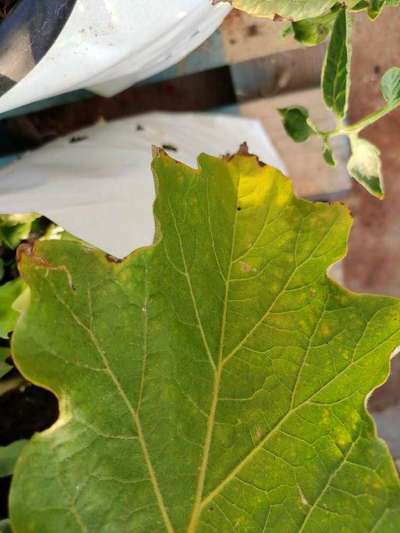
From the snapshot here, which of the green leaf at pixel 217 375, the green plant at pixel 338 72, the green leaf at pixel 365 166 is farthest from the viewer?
the green leaf at pixel 365 166

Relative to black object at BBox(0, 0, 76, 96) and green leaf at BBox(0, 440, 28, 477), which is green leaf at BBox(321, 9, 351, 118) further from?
green leaf at BBox(0, 440, 28, 477)

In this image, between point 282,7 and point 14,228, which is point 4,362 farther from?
point 282,7

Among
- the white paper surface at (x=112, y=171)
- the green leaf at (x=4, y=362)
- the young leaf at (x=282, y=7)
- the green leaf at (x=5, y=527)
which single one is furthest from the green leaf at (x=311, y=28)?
the green leaf at (x=5, y=527)

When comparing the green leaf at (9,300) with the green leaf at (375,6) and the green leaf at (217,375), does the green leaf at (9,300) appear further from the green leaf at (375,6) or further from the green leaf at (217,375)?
the green leaf at (375,6)

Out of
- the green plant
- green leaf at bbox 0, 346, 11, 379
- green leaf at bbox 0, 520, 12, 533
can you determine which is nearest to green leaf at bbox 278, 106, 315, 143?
the green plant

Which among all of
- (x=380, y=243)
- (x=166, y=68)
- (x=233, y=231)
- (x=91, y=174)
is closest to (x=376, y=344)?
(x=233, y=231)

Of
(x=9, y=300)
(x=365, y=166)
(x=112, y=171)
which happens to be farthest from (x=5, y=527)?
(x=365, y=166)
